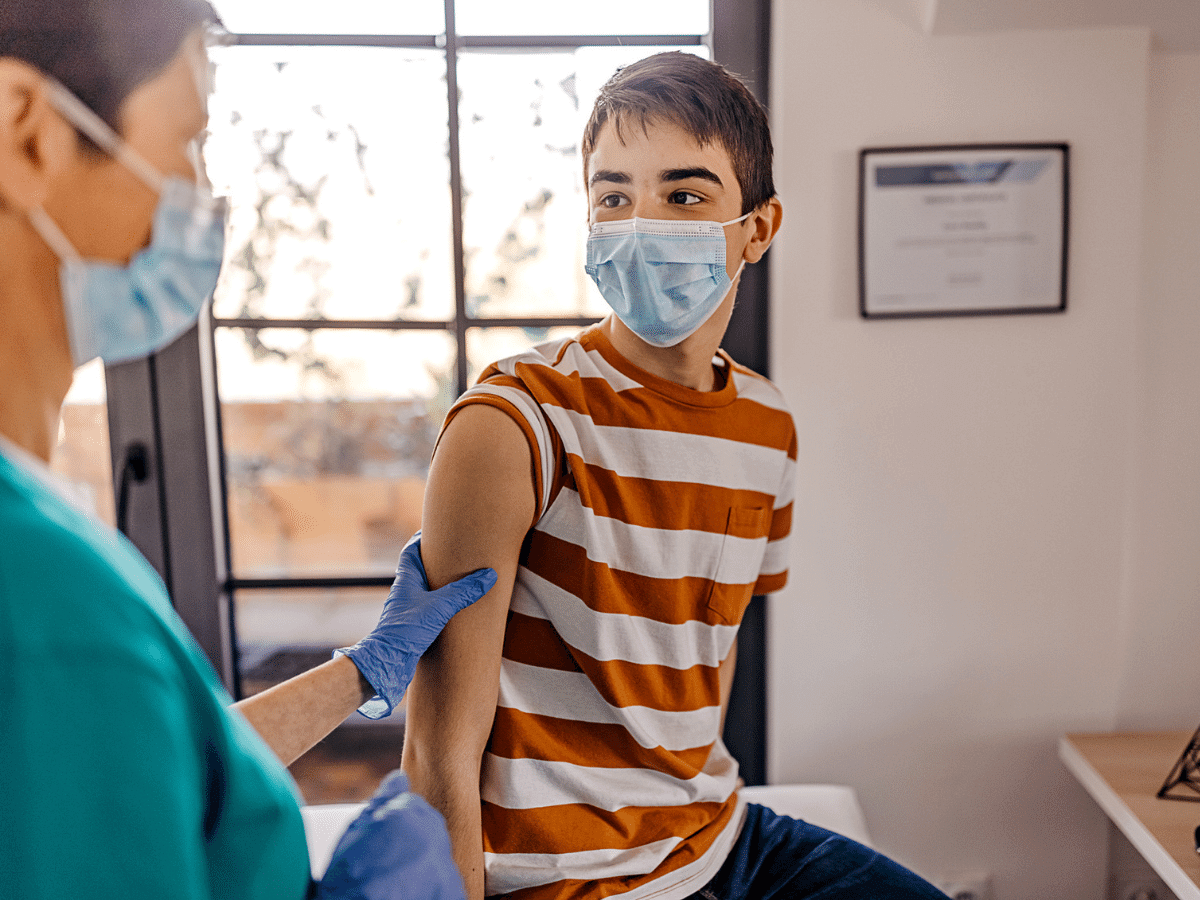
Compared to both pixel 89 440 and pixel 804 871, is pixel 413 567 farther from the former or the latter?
pixel 89 440

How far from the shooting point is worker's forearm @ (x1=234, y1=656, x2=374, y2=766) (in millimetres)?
788

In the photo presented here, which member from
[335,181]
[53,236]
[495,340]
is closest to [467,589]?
[53,236]

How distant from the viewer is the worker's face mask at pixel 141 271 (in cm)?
50

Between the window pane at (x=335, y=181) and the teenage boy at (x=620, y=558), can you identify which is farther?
the window pane at (x=335, y=181)

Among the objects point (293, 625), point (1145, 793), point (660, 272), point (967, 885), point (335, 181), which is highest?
point (335, 181)

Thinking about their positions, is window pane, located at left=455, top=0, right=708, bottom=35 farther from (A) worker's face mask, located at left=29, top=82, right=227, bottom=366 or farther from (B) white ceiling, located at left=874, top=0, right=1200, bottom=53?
(A) worker's face mask, located at left=29, top=82, right=227, bottom=366

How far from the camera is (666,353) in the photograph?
1.04 meters

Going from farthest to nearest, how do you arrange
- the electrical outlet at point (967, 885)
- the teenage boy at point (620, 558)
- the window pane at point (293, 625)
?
the window pane at point (293, 625) → the electrical outlet at point (967, 885) → the teenage boy at point (620, 558)

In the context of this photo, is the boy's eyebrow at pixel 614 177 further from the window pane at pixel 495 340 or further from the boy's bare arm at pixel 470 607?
the window pane at pixel 495 340

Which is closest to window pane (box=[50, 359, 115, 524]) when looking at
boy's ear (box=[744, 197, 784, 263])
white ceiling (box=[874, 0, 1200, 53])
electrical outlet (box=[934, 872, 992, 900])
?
boy's ear (box=[744, 197, 784, 263])

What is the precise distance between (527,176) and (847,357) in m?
0.74

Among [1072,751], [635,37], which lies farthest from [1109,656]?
[635,37]

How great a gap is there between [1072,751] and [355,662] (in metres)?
1.37

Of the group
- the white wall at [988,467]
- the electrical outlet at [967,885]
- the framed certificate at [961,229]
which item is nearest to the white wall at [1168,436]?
the white wall at [988,467]
